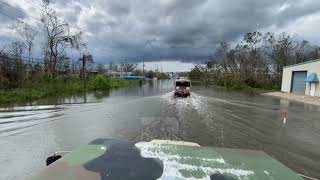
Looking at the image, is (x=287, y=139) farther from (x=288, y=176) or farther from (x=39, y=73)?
(x=39, y=73)

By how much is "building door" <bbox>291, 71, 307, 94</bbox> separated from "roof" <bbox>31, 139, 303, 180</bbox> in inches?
1560

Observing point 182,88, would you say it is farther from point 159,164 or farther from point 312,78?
point 159,164

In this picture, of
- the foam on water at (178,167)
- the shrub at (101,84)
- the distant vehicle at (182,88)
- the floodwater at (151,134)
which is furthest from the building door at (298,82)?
the foam on water at (178,167)

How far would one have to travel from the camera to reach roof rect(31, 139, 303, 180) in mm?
2469

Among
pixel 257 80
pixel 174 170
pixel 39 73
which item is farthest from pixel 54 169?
pixel 257 80

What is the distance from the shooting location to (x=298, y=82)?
131 feet

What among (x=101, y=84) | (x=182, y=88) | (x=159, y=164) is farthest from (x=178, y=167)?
(x=101, y=84)

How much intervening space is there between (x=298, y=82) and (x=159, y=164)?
42775 mm

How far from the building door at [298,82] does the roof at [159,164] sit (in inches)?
1560

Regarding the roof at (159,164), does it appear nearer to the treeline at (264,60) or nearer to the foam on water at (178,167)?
the foam on water at (178,167)

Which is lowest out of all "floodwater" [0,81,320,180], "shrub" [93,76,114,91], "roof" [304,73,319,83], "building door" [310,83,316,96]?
"shrub" [93,76,114,91]

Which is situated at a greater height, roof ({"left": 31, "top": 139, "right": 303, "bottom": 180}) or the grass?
roof ({"left": 31, "top": 139, "right": 303, "bottom": 180})

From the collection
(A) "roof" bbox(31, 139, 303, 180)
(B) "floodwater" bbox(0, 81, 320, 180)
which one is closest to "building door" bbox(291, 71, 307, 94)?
(B) "floodwater" bbox(0, 81, 320, 180)

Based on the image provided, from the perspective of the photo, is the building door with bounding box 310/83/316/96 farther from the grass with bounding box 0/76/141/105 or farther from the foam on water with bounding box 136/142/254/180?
the foam on water with bounding box 136/142/254/180
